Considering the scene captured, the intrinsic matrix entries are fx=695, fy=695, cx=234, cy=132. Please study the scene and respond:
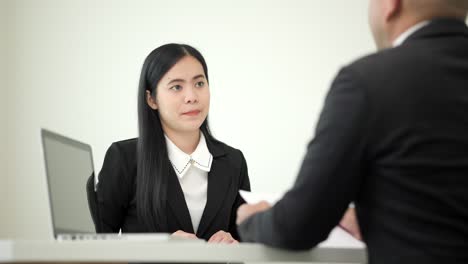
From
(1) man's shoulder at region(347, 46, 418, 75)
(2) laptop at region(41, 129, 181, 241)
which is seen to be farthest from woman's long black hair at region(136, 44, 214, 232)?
(1) man's shoulder at region(347, 46, 418, 75)

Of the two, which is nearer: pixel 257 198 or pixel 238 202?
pixel 257 198

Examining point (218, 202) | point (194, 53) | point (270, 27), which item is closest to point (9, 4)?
point (270, 27)

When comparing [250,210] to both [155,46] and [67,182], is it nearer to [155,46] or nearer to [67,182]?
[67,182]

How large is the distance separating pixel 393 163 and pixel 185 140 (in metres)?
1.47

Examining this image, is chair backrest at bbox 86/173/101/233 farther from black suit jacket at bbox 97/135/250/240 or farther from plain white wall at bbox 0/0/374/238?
plain white wall at bbox 0/0/374/238

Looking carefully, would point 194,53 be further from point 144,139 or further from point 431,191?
point 431,191

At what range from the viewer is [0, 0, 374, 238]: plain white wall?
14.6ft

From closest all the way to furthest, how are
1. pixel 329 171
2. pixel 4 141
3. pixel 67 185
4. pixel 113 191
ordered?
1. pixel 329 171
2. pixel 67 185
3. pixel 113 191
4. pixel 4 141

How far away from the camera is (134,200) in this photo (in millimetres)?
2455

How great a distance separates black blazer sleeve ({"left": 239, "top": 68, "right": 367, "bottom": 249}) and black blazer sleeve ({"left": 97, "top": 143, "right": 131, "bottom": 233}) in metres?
1.27

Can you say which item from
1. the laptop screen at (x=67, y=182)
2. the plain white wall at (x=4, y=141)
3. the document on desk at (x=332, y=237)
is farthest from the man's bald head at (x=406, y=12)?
the plain white wall at (x=4, y=141)

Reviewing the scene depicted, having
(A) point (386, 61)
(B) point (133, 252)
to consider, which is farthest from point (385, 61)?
(B) point (133, 252)

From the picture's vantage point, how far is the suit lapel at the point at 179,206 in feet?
7.97

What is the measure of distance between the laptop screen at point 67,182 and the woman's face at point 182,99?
2.08ft
